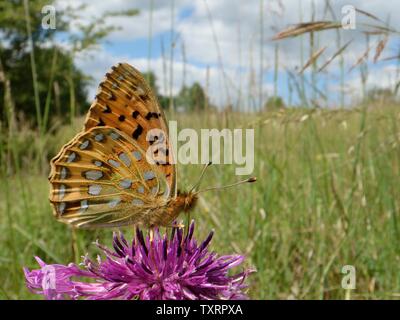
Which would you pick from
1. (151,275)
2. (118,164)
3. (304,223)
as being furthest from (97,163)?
(304,223)

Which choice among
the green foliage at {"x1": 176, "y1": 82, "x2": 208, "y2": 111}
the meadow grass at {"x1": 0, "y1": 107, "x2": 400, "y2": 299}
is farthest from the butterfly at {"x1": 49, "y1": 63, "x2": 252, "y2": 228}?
the green foliage at {"x1": 176, "y1": 82, "x2": 208, "y2": 111}

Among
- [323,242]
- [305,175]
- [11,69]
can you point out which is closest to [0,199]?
[305,175]

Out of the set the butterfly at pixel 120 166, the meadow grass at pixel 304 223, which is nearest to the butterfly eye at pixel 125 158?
the butterfly at pixel 120 166

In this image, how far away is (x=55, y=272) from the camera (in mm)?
1417

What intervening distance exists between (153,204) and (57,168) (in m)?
0.29

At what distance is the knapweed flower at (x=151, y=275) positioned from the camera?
1324 millimetres

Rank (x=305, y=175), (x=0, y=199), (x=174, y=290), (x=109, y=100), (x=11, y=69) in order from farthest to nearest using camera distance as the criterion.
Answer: (x=11, y=69) → (x=0, y=199) → (x=305, y=175) → (x=109, y=100) → (x=174, y=290)

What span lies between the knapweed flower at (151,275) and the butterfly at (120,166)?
0.25ft

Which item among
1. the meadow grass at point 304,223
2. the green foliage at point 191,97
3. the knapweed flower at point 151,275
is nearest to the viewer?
the knapweed flower at point 151,275

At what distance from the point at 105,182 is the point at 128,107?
0.23 meters

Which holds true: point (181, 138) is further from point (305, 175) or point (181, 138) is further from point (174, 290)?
point (174, 290)

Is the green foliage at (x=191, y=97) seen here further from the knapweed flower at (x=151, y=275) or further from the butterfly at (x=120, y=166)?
the knapweed flower at (x=151, y=275)

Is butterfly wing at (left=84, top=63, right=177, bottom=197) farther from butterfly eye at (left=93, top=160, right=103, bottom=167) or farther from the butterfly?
butterfly eye at (left=93, top=160, right=103, bottom=167)

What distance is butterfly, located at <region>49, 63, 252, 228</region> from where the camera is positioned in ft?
4.70
